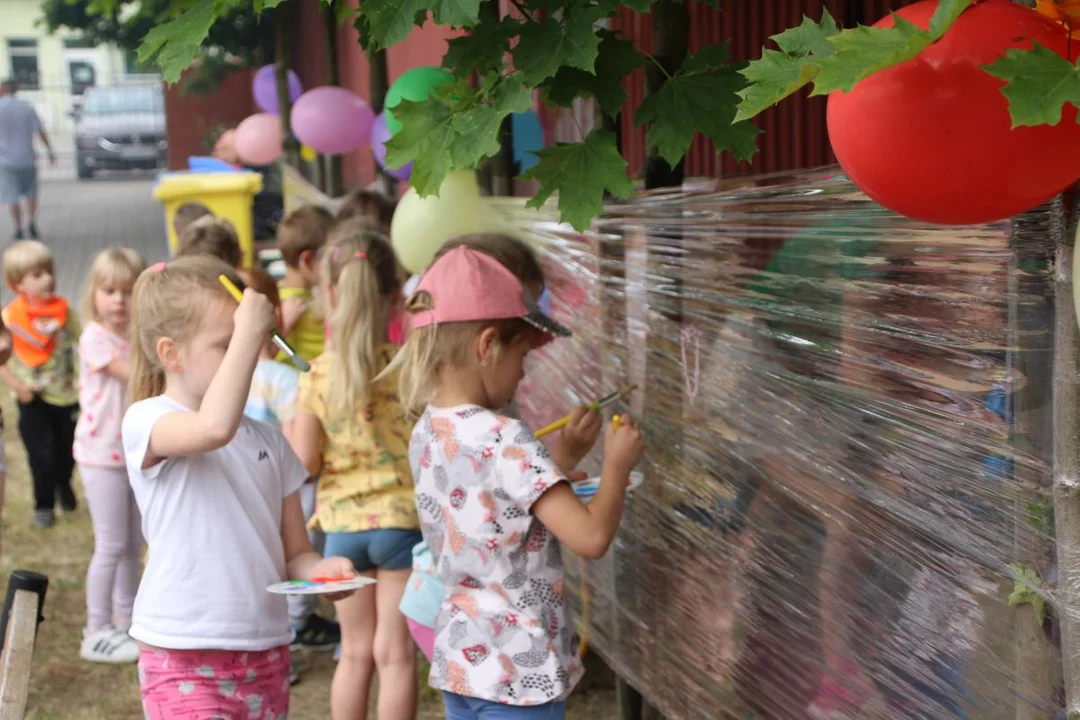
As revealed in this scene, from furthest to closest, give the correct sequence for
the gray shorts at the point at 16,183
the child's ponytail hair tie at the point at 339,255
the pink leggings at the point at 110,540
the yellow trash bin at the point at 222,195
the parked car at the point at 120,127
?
the parked car at the point at 120,127, the gray shorts at the point at 16,183, the yellow trash bin at the point at 222,195, the pink leggings at the point at 110,540, the child's ponytail hair tie at the point at 339,255

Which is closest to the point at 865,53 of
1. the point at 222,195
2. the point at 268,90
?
the point at 222,195

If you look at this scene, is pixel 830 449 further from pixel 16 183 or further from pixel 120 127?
pixel 120 127

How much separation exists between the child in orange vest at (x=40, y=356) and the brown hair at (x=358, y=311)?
2.61 meters

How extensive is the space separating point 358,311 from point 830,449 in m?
1.68

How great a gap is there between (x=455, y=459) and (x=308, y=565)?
1.50 ft

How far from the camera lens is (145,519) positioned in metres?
2.67

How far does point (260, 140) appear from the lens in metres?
11.1

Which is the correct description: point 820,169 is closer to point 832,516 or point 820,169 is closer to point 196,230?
point 832,516

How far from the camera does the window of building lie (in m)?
35.8

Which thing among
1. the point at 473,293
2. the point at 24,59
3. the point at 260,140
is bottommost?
the point at 473,293

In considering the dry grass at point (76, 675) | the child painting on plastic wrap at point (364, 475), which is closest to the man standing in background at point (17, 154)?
the dry grass at point (76, 675)

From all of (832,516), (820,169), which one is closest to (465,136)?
(820,169)

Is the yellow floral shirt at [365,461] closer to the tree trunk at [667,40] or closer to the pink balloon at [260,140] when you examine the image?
the tree trunk at [667,40]

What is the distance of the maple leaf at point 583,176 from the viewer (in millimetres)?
2383
